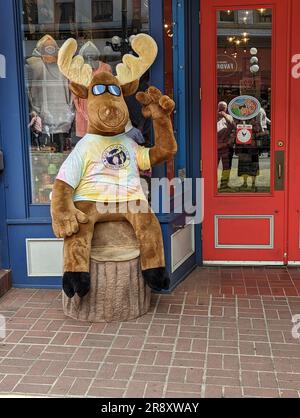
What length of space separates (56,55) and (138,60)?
100 cm

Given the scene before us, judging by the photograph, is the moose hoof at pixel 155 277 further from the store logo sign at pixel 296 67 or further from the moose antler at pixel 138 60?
the store logo sign at pixel 296 67

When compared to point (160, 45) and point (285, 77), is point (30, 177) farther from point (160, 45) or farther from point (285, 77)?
point (285, 77)

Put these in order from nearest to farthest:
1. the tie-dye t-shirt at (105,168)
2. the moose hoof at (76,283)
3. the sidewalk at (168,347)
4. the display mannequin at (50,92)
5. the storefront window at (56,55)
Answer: the sidewalk at (168,347) → the moose hoof at (76,283) → the tie-dye t-shirt at (105,168) → the storefront window at (56,55) → the display mannequin at (50,92)

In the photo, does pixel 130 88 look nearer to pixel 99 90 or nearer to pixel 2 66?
pixel 99 90

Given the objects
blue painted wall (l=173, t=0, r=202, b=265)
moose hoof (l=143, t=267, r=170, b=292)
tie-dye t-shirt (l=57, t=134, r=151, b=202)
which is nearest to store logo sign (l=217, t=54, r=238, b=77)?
blue painted wall (l=173, t=0, r=202, b=265)

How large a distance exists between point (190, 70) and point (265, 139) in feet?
3.47

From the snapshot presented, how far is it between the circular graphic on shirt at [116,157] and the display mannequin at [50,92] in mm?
872

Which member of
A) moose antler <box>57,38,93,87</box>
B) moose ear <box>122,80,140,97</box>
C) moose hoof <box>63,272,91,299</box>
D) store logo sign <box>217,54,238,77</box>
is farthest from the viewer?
store logo sign <box>217,54,238,77</box>

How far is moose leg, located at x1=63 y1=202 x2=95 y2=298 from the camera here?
4188 mm

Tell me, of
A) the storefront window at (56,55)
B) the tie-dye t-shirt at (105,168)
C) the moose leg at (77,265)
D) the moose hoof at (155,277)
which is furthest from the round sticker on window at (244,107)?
the moose leg at (77,265)

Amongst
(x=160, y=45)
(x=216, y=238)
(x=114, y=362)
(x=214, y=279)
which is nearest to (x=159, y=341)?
(x=114, y=362)

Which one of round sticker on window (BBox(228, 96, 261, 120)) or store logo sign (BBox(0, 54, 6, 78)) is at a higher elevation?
store logo sign (BBox(0, 54, 6, 78))

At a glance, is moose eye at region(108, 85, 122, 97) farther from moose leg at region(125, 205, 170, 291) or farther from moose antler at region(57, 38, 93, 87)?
moose leg at region(125, 205, 170, 291)

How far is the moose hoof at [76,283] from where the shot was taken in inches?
165
